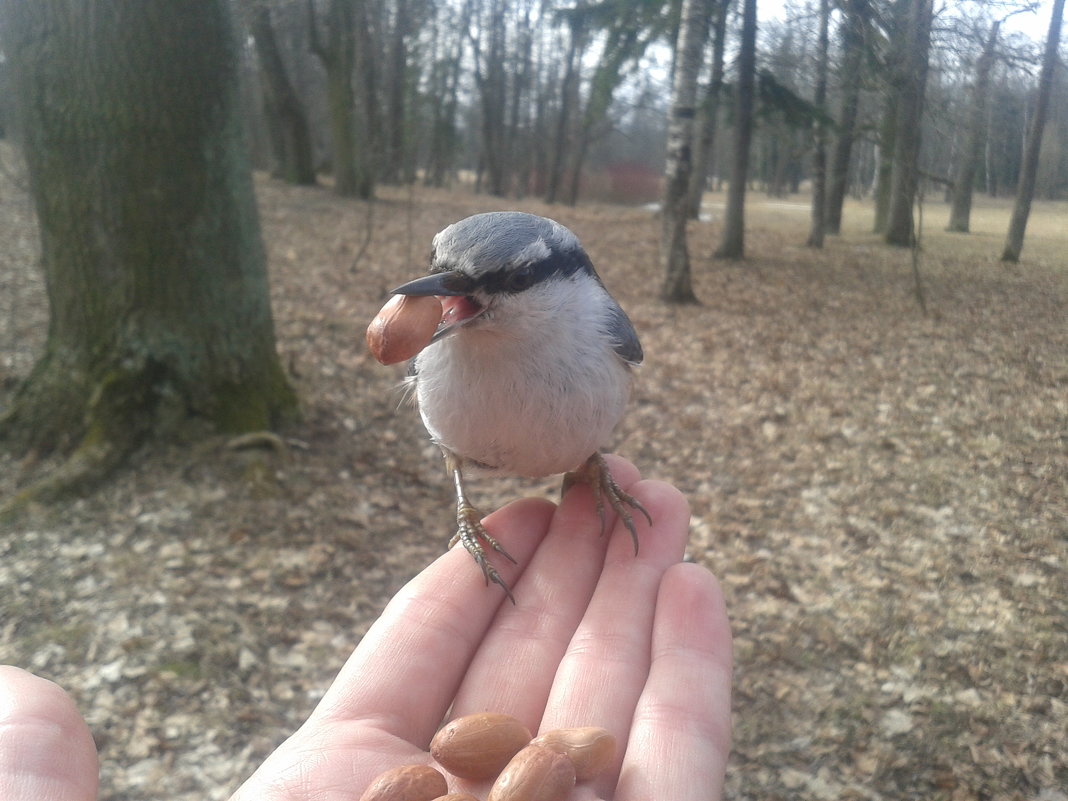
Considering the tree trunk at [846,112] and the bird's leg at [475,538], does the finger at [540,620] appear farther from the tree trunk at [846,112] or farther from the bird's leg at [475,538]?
the tree trunk at [846,112]

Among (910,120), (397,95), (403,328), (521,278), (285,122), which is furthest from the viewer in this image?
(285,122)

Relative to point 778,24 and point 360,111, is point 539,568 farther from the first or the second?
point 360,111

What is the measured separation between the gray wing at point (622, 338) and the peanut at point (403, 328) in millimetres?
591

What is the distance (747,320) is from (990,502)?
3.30 metres

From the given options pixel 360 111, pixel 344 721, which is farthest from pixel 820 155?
pixel 360 111

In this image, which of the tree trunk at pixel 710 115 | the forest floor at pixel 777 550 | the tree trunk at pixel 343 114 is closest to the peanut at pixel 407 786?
the forest floor at pixel 777 550

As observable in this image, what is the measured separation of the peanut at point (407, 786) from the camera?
4.38ft

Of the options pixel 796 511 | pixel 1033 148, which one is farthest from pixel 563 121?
pixel 1033 148

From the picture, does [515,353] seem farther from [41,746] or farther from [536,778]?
[41,746]

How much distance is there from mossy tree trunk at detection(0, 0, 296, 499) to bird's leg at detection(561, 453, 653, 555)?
2.21 m

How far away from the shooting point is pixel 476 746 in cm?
142

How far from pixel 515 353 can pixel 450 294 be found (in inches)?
9.5

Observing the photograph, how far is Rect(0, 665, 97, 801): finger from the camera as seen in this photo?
1.23m

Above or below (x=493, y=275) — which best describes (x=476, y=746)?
below
